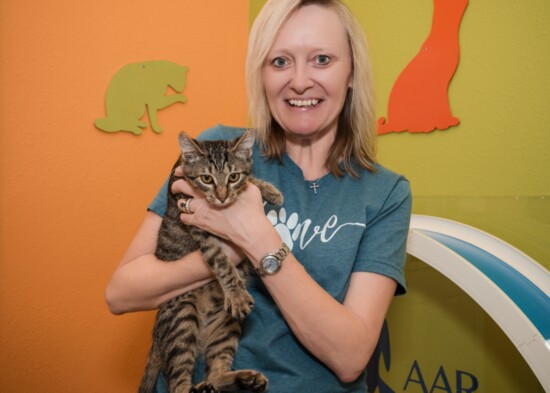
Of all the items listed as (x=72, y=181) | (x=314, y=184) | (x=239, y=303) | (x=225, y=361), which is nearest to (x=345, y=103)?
(x=314, y=184)

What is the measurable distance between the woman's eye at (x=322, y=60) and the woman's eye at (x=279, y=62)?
0.10 m

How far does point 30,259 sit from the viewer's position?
2092mm

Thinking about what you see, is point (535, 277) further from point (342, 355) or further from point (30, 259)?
point (30, 259)

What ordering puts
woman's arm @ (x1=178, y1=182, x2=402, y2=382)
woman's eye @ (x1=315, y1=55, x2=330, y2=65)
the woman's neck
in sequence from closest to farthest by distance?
woman's arm @ (x1=178, y1=182, x2=402, y2=382) < woman's eye @ (x1=315, y1=55, x2=330, y2=65) < the woman's neck

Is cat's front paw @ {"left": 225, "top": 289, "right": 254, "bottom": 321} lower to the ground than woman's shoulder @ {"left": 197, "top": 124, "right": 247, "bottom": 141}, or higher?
lower

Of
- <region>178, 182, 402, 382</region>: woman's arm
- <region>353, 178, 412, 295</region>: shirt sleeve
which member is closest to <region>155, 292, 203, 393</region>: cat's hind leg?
<region>178, 182, 402, 382</region>: woman's arm

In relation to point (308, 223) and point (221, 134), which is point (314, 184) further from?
point (221, 134)

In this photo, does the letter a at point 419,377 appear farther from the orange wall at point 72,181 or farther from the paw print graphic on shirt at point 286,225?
the orange wall at point 72,181

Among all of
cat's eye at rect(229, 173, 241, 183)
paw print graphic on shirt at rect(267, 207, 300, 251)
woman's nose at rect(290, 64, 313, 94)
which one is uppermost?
woman's nose at rect(290, 64, 313, 94)

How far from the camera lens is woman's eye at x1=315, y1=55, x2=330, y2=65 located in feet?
4.25

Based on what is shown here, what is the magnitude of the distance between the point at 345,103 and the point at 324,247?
55 centimetres

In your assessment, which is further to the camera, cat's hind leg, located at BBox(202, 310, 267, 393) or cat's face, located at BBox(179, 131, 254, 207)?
cat's face, located at BBox(179, 131, 254, 207)

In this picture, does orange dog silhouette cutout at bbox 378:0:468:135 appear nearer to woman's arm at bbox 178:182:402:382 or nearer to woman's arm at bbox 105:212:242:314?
woman's arm at bbox 178:182:402:382

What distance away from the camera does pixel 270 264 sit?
109 centimetres
